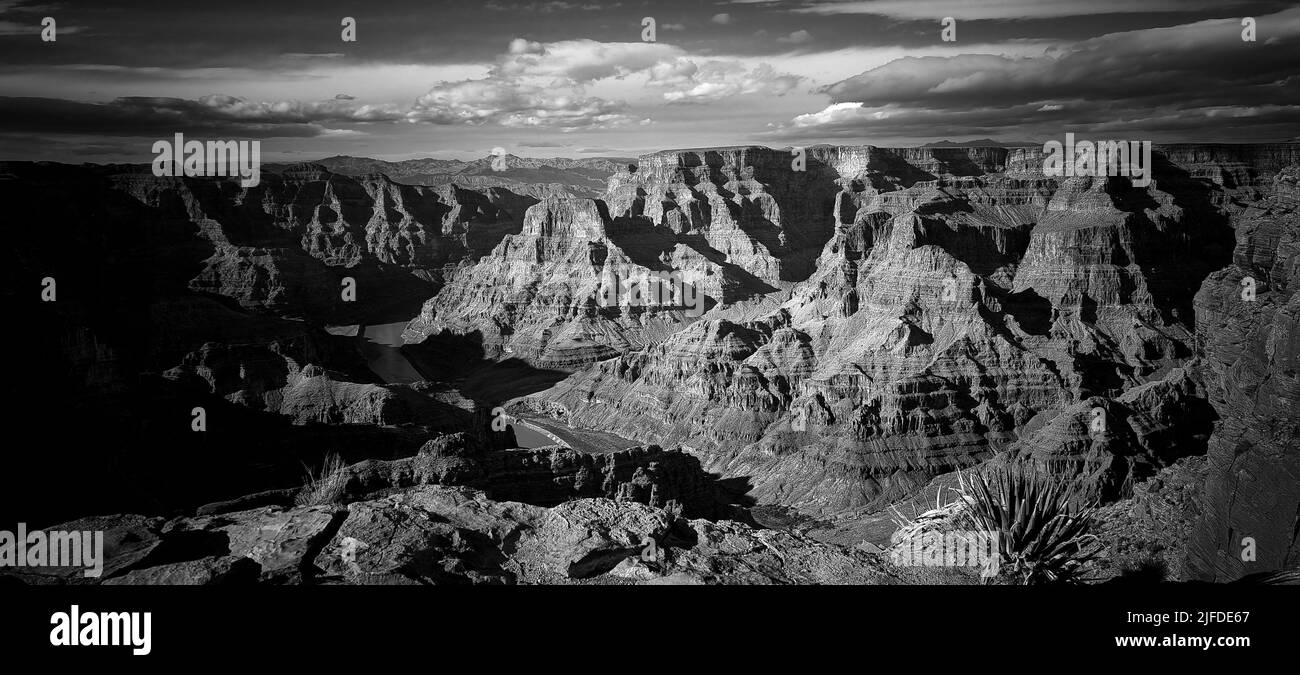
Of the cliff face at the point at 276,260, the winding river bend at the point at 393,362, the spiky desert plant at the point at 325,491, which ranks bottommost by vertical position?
the winding river bend at the point at 393,362

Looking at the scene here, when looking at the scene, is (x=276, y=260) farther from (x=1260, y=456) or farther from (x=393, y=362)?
(x=1260, y=456)

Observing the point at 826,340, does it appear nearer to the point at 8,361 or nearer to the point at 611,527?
the point at 8,361

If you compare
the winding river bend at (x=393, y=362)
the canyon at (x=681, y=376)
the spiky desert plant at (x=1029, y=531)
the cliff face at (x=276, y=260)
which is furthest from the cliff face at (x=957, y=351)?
the cliff face at (x=276, y=260)

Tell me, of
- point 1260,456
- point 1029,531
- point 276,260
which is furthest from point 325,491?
point 276,260

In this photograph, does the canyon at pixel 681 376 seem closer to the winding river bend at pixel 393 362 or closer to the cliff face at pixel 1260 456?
the cliff face at pixel 1260 456

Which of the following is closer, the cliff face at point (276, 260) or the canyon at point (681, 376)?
the canyon at point (681, 376)
